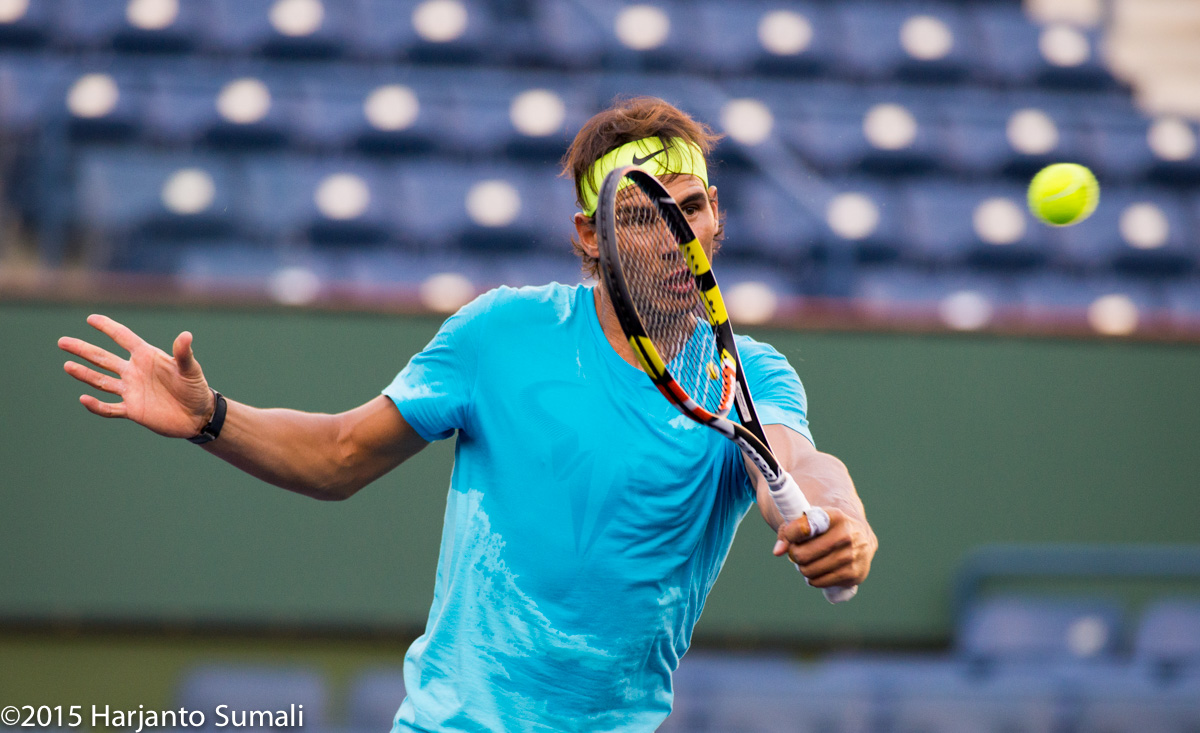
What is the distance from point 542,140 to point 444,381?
190 inches

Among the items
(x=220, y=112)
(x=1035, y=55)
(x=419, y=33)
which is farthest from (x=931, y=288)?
(x=220, y=112)

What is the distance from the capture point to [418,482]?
5023 millimetres

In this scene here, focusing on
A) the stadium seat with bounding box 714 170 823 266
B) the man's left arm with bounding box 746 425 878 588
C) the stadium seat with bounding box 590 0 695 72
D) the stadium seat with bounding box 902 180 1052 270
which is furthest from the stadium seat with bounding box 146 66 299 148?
the man's left arm with bounding box 746 425 878 588

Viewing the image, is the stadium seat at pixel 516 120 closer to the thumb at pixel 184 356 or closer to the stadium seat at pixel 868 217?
the stadium seat at pixel 868 217

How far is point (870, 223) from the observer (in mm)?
6770

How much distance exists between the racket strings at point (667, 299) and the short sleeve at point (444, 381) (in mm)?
315

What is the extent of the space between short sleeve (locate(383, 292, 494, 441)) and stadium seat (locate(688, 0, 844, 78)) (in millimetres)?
5831

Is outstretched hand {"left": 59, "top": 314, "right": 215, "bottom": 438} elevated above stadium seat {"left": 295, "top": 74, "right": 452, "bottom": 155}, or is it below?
below

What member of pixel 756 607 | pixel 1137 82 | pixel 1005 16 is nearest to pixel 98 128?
pixel 756 607

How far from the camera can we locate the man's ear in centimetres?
216

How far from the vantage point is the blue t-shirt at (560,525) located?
6.37 ft

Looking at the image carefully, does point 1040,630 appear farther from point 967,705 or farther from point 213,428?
point 213,428

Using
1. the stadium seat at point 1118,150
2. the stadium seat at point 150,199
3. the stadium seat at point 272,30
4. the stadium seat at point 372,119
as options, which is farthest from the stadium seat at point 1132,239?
the stadium seat at point 150,199

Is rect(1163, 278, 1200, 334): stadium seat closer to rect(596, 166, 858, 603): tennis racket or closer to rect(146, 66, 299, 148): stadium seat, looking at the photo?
rect(146, 66, 299, 148): stadium seat
